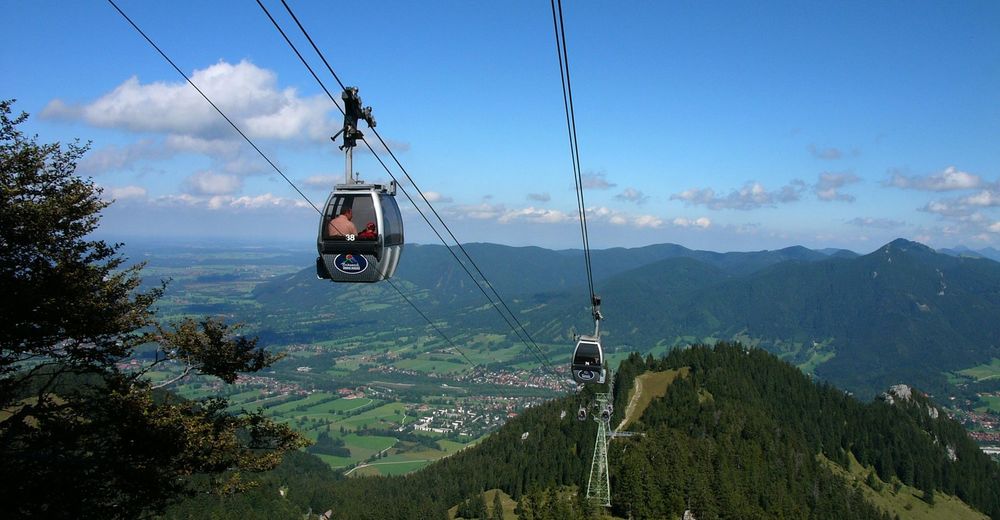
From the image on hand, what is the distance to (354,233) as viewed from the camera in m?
15.5

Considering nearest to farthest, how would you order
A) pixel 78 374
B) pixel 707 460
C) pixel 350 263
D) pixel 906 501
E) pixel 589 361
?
pixel 350 263, pixel 78 374, pixel 589 361, pixel 707 460, pixel 906 501

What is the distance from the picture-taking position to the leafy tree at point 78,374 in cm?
1627

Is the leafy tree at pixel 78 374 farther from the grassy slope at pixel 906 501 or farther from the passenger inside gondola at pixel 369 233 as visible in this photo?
the grassy slope at pixel 906 501

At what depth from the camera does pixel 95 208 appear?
745 inches

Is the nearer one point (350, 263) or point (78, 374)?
point (350, 263)

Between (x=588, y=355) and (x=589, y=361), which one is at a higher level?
(x=588, y=355)

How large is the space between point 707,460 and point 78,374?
8081cm

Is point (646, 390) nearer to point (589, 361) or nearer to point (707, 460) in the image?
point (707, 460)

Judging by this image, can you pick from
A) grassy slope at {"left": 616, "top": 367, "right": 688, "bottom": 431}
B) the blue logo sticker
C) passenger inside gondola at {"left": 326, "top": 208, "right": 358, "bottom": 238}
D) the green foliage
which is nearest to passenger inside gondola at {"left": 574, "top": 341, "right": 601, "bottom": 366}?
the green foliage

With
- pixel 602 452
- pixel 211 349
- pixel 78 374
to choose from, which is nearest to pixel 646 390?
pixel 602 452

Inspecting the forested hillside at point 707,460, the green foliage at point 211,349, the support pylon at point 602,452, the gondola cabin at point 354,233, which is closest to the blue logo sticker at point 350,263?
the gondola cabin at point 354,233

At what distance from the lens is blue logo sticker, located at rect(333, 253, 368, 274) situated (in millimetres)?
15617

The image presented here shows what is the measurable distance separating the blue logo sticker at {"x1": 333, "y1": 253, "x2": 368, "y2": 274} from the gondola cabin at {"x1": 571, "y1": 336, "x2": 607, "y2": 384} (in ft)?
67.5

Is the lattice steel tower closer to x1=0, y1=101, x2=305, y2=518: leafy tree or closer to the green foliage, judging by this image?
the green foliage
